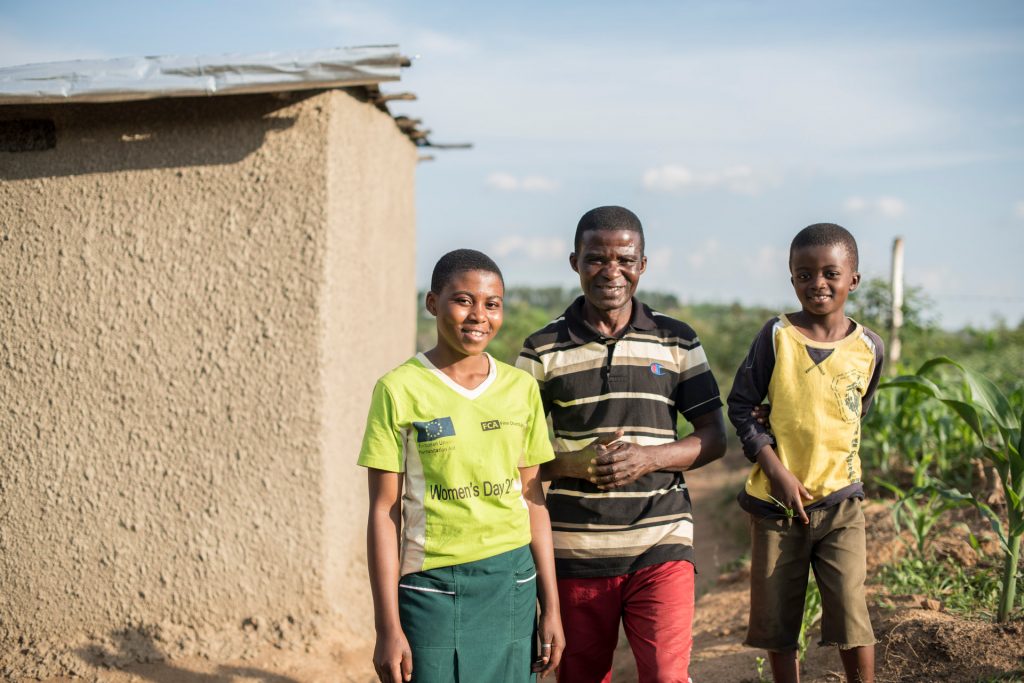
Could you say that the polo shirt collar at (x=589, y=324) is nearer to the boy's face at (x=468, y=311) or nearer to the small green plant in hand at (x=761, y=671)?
the boy's face at (x=468, y=311)

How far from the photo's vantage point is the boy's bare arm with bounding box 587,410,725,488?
217 centimetres

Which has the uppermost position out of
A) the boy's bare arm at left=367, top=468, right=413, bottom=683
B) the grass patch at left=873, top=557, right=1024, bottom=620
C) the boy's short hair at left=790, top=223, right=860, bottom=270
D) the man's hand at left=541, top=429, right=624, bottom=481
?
the boy's short hair at left=790, top=223, right=860, bottom=270

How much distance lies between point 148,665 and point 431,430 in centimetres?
226

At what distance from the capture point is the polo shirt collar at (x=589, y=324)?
237 centimetres

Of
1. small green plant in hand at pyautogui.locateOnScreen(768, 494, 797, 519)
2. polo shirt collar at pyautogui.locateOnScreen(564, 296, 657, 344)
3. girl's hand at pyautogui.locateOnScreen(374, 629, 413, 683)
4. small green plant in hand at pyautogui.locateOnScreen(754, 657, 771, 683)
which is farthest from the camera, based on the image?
small green plant in hand at pyautogui.locateOnScreen(754, 657, 771, 683)

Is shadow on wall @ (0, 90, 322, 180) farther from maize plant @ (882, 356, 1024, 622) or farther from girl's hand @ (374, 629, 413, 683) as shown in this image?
maize plant @ (882, 356, 1024, 622)

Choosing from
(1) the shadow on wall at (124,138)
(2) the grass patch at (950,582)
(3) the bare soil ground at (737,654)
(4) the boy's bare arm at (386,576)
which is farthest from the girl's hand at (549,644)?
(1) the shadow on wall at (124,138)

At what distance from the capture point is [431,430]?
201 centimetres

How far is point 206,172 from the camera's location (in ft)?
11.8

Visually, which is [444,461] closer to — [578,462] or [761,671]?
[578,462]

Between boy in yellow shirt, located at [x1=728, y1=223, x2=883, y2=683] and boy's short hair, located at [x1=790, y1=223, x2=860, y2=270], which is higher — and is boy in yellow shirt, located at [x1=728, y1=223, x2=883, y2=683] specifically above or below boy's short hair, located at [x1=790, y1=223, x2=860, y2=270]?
below

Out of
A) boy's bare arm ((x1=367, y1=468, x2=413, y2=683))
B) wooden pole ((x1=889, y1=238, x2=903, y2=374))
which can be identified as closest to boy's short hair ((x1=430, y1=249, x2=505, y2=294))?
boy's bare arm ((x1=367, y1=468, x2=413, y2=683))

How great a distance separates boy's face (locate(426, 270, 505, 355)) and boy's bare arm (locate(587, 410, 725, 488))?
0.44 metres

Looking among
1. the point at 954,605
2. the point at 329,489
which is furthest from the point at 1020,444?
the point at 329,489
